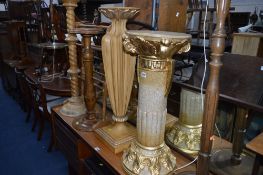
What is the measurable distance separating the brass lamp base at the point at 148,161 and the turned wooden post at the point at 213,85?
7.2 inches

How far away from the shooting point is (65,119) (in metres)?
1.38

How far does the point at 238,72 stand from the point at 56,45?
1.43 metres

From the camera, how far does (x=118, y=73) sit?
1.00 m

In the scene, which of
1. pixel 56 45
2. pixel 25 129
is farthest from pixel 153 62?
pixel 25 129

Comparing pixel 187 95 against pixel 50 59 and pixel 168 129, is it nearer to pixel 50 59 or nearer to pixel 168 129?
pixel 168 129

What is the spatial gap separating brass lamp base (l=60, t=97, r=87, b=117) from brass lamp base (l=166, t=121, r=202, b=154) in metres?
0.61

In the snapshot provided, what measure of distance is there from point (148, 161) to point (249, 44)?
2.04 metres

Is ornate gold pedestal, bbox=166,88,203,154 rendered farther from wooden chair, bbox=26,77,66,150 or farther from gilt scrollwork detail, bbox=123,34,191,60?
wooden chair, bbox=26,77,66,150

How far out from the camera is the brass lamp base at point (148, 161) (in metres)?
0.87

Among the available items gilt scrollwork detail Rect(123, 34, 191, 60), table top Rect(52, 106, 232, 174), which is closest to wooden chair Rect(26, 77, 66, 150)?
table top Rect(52, 106, 232, 174)

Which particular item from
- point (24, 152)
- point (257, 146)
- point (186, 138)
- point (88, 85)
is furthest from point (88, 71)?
point (24, 152)

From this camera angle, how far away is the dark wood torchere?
1093 mm

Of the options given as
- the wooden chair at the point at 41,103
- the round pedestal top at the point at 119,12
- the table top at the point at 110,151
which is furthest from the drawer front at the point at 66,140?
the round pedestal top at the point at 119,12

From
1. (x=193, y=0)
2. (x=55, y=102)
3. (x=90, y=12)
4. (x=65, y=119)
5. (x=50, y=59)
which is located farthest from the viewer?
(x=193, y=0)
